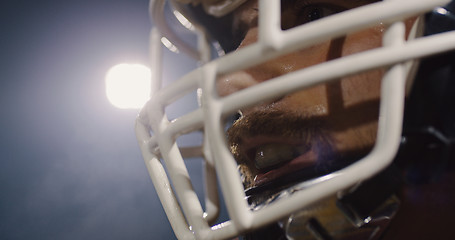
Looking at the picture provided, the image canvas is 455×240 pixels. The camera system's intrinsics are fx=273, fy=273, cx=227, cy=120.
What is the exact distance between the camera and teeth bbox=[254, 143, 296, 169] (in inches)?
16.4

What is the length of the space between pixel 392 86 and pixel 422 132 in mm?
92

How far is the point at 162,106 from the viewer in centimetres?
38

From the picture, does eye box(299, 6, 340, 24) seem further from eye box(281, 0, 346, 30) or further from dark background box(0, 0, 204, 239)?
dark background box(0, 0, 204, 239)

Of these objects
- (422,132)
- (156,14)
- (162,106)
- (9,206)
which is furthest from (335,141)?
(9,206)

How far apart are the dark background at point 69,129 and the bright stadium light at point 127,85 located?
0.05m

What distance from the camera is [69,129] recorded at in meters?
1.80

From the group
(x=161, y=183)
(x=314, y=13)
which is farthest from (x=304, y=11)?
(x=161, y=183)

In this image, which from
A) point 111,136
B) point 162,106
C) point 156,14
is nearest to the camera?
point 162,106

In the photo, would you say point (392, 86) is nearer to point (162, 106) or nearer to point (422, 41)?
point (422, 41)

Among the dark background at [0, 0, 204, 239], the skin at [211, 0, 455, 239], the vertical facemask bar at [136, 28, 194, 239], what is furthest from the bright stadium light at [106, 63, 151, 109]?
the skin at [211, 0, 455, 239]

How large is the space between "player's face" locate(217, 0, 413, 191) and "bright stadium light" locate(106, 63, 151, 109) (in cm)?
158

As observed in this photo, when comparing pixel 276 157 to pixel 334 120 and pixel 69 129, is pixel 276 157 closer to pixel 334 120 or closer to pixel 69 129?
pixel 334 120

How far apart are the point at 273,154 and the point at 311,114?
99mm

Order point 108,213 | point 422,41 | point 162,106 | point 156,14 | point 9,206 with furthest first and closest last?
point 108,213 → point 9,206 → point 156,14 → point 162,106 → point 422,41
